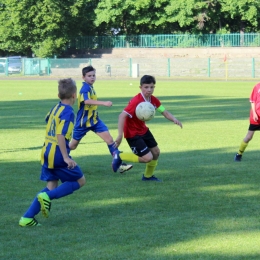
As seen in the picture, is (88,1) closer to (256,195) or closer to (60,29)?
(60,29)

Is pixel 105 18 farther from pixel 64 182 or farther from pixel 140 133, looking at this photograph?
pixel 64 182

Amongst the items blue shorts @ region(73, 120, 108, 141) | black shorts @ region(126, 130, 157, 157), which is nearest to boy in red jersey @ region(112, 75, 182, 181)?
black shorts @ region(126, 130, 157, 157)

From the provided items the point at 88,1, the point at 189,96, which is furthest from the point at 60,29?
the point at 189,96

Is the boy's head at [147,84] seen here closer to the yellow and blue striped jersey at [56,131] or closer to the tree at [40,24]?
the yellow and blue striped jersey at [56,131]

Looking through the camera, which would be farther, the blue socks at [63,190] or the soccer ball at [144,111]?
the soccer ball at [144,111]

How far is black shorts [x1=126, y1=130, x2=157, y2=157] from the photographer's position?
8836mm

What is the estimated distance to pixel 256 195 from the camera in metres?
7.89

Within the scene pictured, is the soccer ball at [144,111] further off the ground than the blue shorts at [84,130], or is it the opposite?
the soccer ball at [144,111]

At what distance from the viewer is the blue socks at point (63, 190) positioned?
644 cm

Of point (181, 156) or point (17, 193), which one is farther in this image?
point (181, 156)

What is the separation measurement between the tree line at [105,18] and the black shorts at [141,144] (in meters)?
45.3

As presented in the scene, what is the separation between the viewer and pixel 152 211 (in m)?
7.04

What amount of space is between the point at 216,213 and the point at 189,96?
21.5 meters

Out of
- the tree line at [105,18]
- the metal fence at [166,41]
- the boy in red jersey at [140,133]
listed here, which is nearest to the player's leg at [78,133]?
the boy in red jersey at [140,133]
